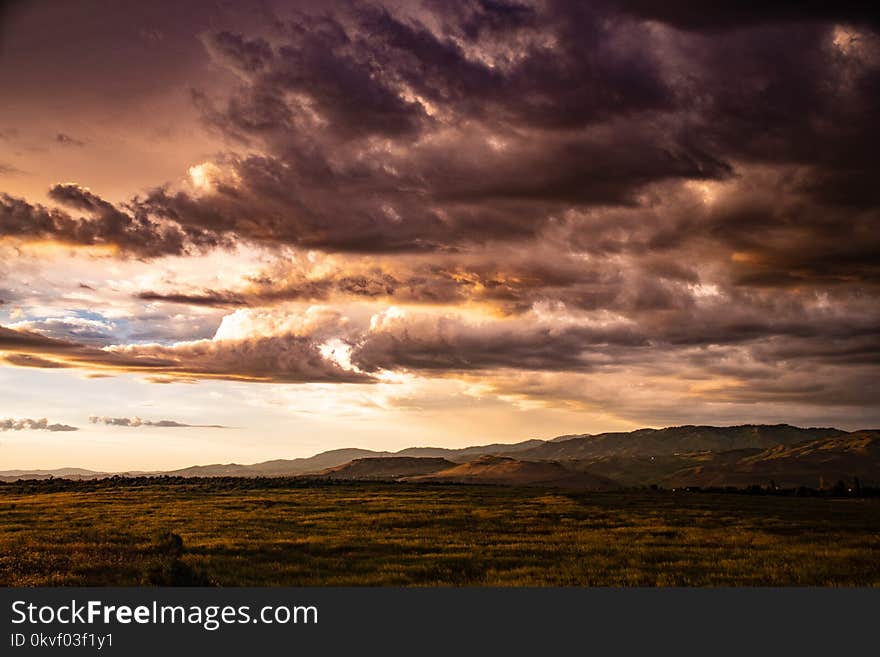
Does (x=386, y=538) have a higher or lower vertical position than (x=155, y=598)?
lower

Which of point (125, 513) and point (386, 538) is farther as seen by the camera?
point (125, 513)

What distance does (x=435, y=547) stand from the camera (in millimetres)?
32312

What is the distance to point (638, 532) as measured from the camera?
3962cm

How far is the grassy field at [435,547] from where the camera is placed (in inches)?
960

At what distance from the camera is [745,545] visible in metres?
34.4

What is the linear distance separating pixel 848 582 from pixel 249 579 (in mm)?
21024

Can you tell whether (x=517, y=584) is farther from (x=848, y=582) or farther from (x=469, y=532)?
(x=469, y=532)

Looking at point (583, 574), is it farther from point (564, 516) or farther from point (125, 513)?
point (125, 513)

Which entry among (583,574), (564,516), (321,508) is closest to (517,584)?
(583,574)

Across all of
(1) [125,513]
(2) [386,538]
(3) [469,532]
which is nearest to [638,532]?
(3) [469,532]

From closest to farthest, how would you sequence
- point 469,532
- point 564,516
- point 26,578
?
point 26,578 < point 469,532 < point 564,516

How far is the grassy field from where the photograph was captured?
960 inches

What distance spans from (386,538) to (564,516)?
18.9 m

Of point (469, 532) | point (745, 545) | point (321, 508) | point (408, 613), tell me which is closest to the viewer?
point (408, 613)
